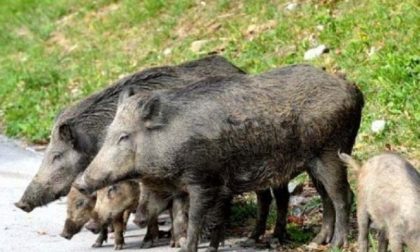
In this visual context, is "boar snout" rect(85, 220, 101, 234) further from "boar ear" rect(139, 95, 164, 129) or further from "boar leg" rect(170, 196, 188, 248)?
"boar ear" rect(139, 95, 164, 129)

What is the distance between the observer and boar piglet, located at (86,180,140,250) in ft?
27.1

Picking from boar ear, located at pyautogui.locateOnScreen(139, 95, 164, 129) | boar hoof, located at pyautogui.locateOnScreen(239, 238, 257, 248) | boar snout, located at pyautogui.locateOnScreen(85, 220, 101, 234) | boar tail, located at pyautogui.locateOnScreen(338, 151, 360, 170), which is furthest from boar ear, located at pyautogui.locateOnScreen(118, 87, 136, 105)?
boar tail, located at pyautogui.locateOnScreen(338, 151, 360, 170)

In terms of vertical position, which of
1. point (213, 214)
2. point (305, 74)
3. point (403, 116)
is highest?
point (305, 74)

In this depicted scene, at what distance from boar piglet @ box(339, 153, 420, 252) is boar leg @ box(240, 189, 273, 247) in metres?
1.28

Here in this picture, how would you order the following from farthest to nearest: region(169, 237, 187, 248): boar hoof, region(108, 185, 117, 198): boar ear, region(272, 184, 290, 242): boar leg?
region(108, 185, 117, 198): boar ear < region(272, 184, 290, 242): boar leg < region(169, 237, 187, 248): boar hoof

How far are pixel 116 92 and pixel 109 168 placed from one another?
4.71 ft

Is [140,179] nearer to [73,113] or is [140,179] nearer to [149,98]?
[149,98]

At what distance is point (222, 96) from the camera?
7805 mm

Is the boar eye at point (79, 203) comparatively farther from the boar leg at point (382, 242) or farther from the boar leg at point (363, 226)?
the boar leg at point (382, 242)

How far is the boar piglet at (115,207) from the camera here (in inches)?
325

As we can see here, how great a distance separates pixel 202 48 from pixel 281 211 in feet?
19.5

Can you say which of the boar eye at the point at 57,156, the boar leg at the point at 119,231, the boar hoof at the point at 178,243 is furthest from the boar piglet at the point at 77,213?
the boar hoof at the point at 178,243

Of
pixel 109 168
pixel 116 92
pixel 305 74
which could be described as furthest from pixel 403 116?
pixel 109 168

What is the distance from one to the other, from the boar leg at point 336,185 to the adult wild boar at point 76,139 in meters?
1.73
